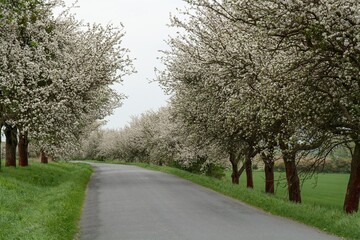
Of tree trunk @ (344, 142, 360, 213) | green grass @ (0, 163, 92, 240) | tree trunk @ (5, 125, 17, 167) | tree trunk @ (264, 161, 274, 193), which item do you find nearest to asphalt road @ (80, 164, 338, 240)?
green grass @ (0, 163, 92, 240)

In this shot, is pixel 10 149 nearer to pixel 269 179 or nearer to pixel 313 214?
pixel 269 179

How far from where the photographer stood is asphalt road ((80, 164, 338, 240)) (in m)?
12.1

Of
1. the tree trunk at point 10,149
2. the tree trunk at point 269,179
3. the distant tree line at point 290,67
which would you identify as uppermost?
the distant tree line at point 290,67

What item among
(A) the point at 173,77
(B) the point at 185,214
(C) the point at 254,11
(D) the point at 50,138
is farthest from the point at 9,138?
(C) the point at 254,11

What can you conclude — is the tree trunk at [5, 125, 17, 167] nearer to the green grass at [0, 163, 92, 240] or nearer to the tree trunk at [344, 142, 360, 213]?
the green grass at [0, 163, 92, 240]

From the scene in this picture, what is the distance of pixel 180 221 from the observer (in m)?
14.3

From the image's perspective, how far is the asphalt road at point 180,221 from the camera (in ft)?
39.8

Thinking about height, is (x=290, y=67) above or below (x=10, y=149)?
above

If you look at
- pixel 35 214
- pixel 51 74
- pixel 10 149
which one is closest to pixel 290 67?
pixel 35 214

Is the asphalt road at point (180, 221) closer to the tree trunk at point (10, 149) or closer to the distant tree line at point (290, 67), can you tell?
the distant tree line at point (290, 67)

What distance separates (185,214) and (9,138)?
21829 mm

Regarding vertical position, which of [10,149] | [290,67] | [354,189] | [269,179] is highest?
[290,67]

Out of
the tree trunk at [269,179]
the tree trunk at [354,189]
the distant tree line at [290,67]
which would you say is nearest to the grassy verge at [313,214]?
the distant tree line at [290,67]

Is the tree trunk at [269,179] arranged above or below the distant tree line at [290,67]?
below
